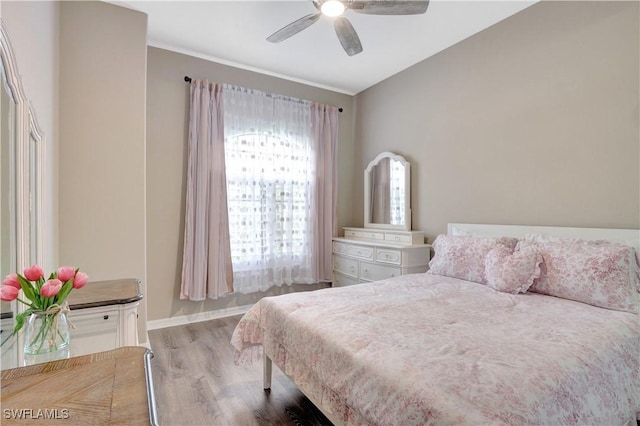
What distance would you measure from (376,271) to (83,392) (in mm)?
2912

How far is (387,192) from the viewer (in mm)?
3875

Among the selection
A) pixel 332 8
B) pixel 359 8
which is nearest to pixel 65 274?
pixel 332 8

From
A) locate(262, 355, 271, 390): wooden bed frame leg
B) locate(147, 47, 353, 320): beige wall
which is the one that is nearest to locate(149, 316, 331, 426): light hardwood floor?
locate(262, 355, 271, 390): wooden bed frame leg

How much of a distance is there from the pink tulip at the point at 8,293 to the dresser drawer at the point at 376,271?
2838 mm

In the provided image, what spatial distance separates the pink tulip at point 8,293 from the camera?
2.79 ft

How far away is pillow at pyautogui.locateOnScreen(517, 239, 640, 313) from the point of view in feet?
5.90

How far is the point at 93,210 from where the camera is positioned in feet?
7.84

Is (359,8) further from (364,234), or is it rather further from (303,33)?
(364,234)

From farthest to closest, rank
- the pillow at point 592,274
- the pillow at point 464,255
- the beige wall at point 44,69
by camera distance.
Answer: the pillow at point 464,255 → the pillow at point 592,274 → the beige wall at point 44,69

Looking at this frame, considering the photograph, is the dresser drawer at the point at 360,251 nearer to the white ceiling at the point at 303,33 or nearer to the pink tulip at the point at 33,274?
the white ceiling at the point at 303,33

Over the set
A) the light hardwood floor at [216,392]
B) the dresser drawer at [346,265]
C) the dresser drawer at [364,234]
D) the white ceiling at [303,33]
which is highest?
the white ceiling at [303,33]

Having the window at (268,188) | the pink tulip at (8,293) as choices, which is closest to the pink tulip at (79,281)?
the pink tulip at (8,293)

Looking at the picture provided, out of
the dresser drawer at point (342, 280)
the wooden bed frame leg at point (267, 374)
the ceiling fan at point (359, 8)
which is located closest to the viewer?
the ceiling fan at point (359, 8)

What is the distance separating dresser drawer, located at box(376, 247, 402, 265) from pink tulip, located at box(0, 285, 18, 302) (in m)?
2.83
